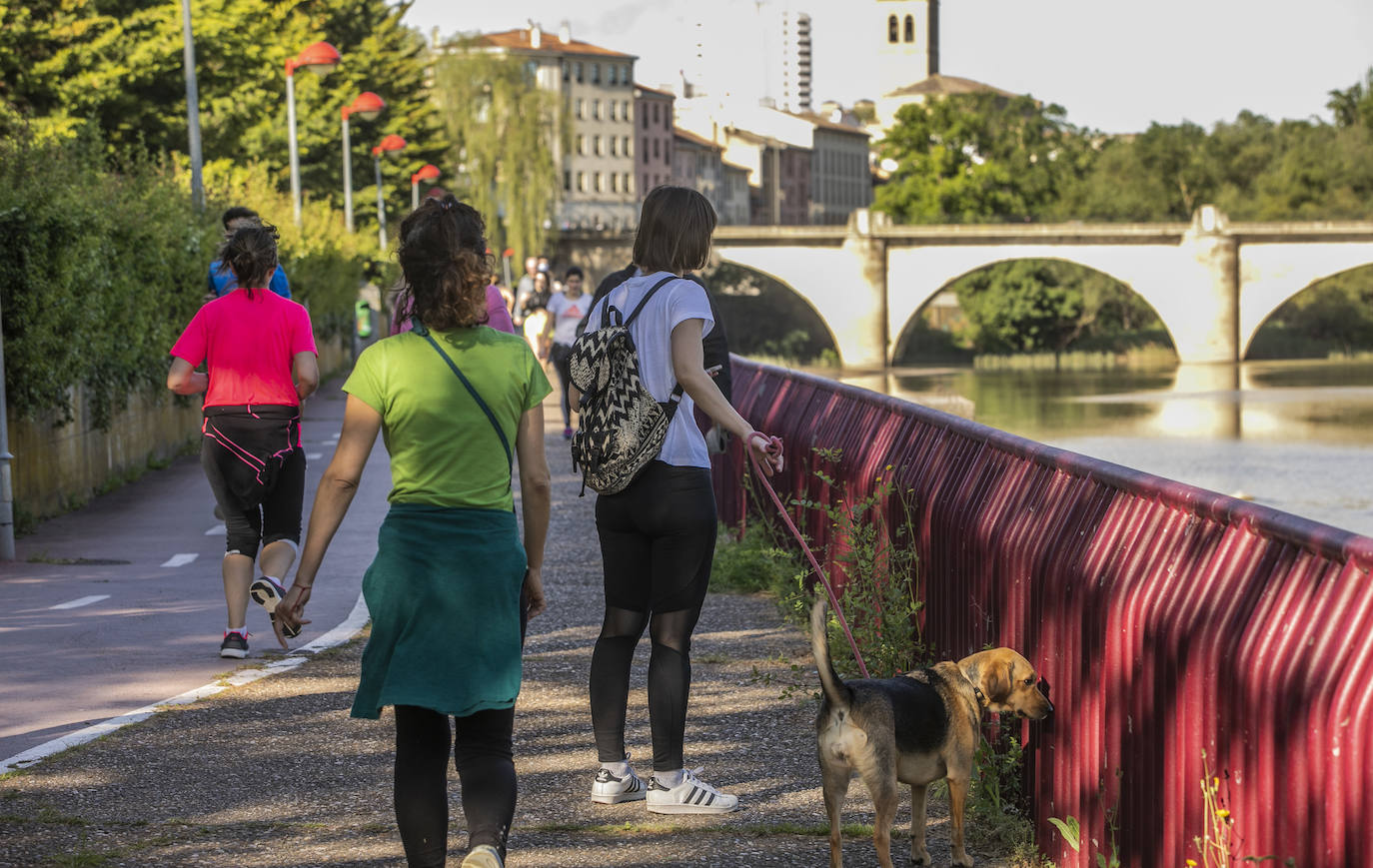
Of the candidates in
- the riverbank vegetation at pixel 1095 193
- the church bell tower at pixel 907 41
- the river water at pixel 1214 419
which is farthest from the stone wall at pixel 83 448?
the church bell tower at pixel 907 41

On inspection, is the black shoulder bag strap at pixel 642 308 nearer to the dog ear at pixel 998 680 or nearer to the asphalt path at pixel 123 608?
the dog ear at pixel 998 680

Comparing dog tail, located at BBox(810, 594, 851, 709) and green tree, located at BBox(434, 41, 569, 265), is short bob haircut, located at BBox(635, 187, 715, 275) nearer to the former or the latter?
dog tail, located at BBox(810, 594, 851, 709)

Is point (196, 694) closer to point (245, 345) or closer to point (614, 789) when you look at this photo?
point (245, 345)

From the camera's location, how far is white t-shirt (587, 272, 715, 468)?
17.0 ft

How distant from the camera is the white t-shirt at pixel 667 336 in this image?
518cm

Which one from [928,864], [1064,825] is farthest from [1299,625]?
[928,864]

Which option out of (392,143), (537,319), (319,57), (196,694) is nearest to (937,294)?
(392,143)

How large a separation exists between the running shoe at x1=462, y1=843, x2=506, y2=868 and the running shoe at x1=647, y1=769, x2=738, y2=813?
1.19 meters

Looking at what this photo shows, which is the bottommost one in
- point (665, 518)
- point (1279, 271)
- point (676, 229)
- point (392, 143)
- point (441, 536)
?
point (1279, 271)

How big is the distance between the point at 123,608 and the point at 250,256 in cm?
242

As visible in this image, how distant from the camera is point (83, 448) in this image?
14.4 meters

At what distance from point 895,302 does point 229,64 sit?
A: 176 ft

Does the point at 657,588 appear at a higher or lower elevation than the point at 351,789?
higher

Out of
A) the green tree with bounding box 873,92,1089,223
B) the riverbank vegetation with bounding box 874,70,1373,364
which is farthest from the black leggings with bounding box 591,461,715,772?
the green tree with bounding box 873,92,1089,223
